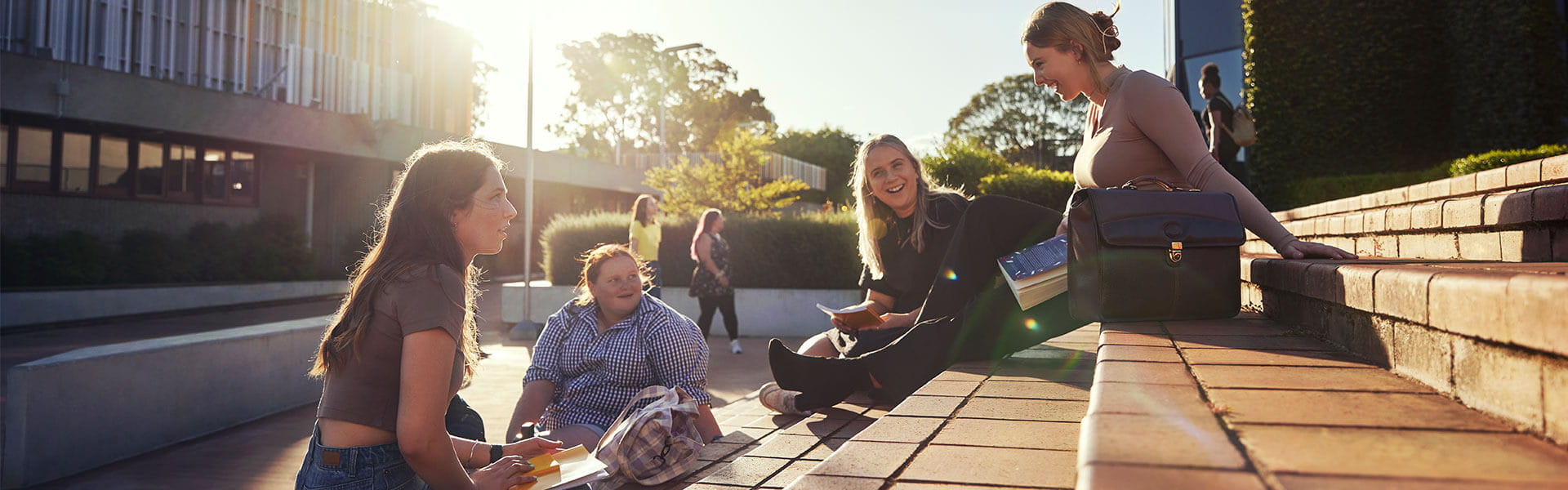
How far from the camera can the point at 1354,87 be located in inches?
483

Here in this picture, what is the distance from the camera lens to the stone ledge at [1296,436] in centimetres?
110

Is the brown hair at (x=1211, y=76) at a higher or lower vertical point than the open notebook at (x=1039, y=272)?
higher

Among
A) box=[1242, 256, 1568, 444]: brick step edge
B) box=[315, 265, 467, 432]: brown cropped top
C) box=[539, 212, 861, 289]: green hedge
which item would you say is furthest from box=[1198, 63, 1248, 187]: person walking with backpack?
box=[315, 265, 467, 432]: brown cropped top

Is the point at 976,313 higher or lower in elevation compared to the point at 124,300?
higher

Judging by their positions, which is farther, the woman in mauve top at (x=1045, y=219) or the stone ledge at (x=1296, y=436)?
the woman in mauve top at (x=1045, y=219)

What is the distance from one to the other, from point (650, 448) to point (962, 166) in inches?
630

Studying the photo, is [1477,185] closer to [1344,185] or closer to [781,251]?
[1344,185]

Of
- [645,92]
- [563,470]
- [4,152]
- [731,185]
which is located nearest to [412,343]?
[563,470]

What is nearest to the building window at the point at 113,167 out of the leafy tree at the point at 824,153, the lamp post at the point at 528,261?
the lamp post at the point at 528,261

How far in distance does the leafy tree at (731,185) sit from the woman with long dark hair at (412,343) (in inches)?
723

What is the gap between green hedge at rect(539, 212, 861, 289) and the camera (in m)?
14.6

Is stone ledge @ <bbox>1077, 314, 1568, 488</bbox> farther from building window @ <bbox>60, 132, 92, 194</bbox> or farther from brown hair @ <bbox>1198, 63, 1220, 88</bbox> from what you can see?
building window @ <bbox>60, 132, 92, 194</bbox>

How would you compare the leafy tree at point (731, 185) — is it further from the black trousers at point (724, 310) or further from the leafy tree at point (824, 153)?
the leafy tree at point (824, 153)

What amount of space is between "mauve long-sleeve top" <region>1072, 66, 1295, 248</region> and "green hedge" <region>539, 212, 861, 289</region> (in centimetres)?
1081
